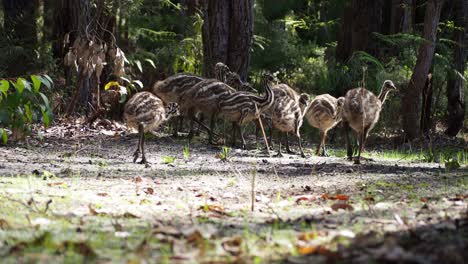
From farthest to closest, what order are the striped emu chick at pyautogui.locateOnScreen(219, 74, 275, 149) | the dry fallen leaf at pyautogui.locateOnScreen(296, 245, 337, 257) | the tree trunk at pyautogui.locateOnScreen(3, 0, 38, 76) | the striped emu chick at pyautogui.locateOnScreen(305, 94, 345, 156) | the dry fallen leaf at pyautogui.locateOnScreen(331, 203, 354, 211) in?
1. the tree trunk at pyautogui.locateOnScreen(3, 0, 38, 76)
2. the striped emu chick at pyautogui.locateOnScreen(305, 94, 345, 156)
3. the striped emu chick at pyautogui.locateOnScreen(219, 74, 275, 149)
4. the dry fallen leaf at pyautogui.locateOnScreen(331, 203, 354, 211)
5. the dry fallen leaf at pyautogui.locateOnScreen(296, 245, 337, 257)

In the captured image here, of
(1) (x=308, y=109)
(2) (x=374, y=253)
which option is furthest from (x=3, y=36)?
(2) (x=374, y=253)

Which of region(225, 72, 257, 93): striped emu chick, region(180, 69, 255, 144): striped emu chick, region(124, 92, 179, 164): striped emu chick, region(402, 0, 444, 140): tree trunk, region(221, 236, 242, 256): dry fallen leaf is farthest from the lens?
region(402, 0, 444, 140): tree trunk

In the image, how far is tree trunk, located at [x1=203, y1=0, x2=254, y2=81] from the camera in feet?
52.9

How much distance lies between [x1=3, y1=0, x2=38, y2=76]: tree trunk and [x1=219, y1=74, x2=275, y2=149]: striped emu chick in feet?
27.0

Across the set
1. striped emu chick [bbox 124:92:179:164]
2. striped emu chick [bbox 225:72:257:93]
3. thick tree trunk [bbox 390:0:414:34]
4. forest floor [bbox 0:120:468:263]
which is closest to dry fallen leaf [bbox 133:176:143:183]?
forest floor [bbox 0:120:468:263]

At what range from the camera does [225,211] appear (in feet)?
20.6

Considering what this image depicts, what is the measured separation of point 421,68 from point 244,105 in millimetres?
4903

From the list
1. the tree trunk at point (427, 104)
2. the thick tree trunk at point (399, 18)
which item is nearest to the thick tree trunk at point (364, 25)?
the thick tree trunk at point (399, 18)

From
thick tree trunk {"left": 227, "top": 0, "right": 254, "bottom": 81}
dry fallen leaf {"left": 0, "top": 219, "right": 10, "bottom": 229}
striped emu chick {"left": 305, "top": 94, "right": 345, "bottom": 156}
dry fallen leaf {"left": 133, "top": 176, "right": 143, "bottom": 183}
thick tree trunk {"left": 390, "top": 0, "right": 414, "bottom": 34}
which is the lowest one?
dry fallen leaf {"left": 133, "top": 176, "right": 143, "bottom": 183}

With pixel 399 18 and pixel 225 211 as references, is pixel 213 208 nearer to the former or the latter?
pixel 225 211

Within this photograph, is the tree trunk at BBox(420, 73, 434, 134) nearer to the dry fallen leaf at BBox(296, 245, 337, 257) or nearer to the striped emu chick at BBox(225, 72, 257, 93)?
the striped emu chick at BBox(225, 72, 257, 93)

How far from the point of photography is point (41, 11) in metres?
22.7

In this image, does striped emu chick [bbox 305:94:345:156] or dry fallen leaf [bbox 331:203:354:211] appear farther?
striped emu chick [bbox 305:94:345:156]

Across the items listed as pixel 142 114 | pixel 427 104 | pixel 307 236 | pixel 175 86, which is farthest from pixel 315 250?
pixel 427 104
